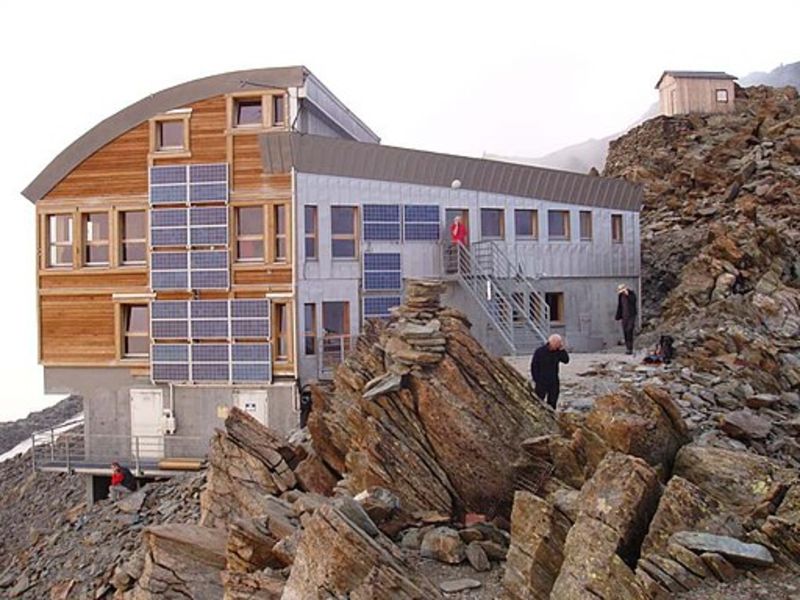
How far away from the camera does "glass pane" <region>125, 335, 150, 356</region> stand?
24109 mm

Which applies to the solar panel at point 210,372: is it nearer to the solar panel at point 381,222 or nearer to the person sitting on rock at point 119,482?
the person sitting on rock at point 119,482

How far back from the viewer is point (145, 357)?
23.9 metres

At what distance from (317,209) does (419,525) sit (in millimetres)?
13160

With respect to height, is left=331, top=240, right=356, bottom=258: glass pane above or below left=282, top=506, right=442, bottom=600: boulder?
above

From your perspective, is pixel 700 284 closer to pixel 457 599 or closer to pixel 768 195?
pixel 768 195

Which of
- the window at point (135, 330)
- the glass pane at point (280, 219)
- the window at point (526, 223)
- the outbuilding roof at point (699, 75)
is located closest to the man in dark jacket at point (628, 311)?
the window at point (526, 223)

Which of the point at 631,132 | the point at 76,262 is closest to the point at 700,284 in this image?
the point at 76,262

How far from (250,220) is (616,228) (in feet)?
46.1

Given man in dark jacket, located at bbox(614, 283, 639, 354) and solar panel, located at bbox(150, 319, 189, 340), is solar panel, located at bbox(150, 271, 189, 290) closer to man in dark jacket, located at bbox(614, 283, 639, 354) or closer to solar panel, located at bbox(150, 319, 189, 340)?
solar panel, located at bbox(150, 319, 189, 340)

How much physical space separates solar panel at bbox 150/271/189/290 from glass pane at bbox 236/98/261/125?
5.34 m

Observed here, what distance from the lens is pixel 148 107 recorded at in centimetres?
2388

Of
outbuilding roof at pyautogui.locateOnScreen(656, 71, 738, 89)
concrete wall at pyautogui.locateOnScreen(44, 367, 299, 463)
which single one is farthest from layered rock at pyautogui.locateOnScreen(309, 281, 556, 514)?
outbuilding roof at pyautogui.locateOnScreen(656, 71, 738, 89)

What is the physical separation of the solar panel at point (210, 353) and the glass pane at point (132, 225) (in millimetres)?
4442

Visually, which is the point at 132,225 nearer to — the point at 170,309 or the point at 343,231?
the point at 170,309
